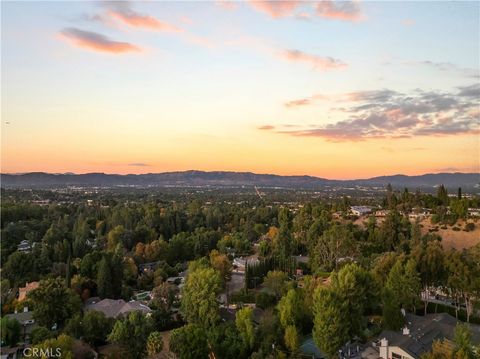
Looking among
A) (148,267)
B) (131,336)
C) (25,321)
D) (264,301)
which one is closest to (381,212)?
(148,267)

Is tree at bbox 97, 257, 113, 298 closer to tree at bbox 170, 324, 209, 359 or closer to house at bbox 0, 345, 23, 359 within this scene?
house at bbox 0, 345, 23, 359

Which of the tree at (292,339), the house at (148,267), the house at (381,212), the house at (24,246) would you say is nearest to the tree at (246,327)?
the tree at (292,339)

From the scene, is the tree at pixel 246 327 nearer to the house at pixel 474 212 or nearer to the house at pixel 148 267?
the house at pixel 148 267

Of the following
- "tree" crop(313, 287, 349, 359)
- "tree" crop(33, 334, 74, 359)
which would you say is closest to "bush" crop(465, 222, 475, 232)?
"tree" crop(313, 287, 349, 359)

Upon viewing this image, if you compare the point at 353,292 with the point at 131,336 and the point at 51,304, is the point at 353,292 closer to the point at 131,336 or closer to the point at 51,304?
the point at 131,336

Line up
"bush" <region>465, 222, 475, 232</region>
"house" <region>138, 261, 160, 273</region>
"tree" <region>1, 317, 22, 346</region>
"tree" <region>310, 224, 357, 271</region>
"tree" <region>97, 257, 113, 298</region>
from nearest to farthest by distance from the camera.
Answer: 1. "tree" <region>1, 317, 22, 346</region>
2. "tree" <region>97, 257, 113, 298</region>
3. "house" <region>138, 261, 160, 273</region>
4. "tree" <region>310, 224, 357, 271</region>
5. "bush" <region>465, 222, 475, 232</region>

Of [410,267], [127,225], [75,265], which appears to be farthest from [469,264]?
[127,225]

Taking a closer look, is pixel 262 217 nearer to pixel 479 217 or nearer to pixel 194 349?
pixel 479 217
